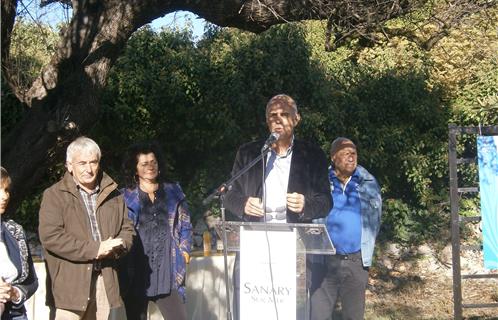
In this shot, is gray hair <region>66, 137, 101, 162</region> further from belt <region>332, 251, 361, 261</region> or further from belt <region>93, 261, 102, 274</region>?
belt <region>332, 251, 361, 261</region>

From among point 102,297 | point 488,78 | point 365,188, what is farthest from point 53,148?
point 488,78

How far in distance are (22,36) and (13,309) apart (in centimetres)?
474

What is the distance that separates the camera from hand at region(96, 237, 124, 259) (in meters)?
5.46

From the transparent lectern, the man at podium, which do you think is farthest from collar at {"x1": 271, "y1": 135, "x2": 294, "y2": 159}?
the transparent lectern

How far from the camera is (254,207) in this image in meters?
5.39

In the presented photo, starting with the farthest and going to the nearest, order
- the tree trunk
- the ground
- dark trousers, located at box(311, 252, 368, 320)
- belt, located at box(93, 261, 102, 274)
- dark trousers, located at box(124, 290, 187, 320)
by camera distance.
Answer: the ground, the tree trunk, dark trousers, located at box(311, 252, 368, 320), dark trousers, located at box(124, 290, 187, 320), belt, located at box(93, 261, 102, 274)

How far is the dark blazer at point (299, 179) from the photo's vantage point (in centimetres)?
573

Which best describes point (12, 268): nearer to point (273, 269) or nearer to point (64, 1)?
point (273, 269)

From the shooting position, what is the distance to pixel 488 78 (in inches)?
482

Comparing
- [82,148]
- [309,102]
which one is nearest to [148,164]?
[82,148]

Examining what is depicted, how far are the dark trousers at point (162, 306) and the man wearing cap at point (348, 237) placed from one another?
3.51ft

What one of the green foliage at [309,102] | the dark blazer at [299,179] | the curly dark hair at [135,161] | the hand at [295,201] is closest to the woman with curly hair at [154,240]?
the curly dark hair at [135,161]

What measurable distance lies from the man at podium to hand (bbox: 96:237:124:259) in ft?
2.46

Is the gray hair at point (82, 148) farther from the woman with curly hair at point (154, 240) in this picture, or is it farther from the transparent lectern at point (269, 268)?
the transparent lectern at point (269, 268)
